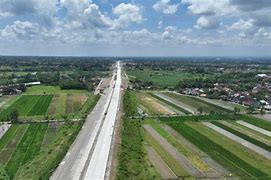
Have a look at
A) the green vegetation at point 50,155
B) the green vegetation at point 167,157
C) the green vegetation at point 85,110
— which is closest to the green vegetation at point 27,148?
the green vegetation at point 50,155

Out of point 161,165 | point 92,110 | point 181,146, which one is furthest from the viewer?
point 92,110

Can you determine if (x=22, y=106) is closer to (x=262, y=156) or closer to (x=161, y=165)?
(x=161, y=165)

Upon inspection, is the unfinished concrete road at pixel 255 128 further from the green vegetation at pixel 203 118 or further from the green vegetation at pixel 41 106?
the green vegetation at pixel 41 106

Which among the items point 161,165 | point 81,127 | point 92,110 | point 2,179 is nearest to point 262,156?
point 161,165

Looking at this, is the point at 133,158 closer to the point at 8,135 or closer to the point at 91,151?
the point at 91,151

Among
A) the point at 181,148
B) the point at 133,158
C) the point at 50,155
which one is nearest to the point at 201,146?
the point at 181,148
